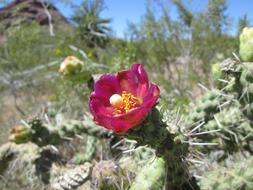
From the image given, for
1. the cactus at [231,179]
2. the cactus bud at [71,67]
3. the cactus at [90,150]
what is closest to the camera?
the cactus at [231,179]

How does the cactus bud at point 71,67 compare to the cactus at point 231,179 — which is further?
the cactus bud at point 71,67

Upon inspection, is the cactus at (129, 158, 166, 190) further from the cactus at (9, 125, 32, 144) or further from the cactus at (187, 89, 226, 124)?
the cactus at (9, 125, 32, 144)

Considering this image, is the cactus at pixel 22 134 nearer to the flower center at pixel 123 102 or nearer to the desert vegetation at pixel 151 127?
the desert vegetation at pixel 151 127

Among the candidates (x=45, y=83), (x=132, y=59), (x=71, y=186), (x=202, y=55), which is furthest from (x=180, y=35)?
(x=71, y=186)

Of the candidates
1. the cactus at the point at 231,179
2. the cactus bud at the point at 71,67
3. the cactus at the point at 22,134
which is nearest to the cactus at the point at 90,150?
the cactus at the point at 22,134

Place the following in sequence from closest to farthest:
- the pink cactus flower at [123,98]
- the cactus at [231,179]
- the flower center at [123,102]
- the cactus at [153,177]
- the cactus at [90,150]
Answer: the pink cactus flower at [123,98] → the flower center at [123,102] → the cactus at [153,177] → the cactus at [231,179] → the cactus at [90,150]

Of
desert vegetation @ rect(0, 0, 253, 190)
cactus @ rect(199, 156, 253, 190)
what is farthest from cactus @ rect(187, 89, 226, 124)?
cactus @ rect(199, 156, 253, 190)

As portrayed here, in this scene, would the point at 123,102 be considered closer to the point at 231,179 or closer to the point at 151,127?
the point at 151,127
